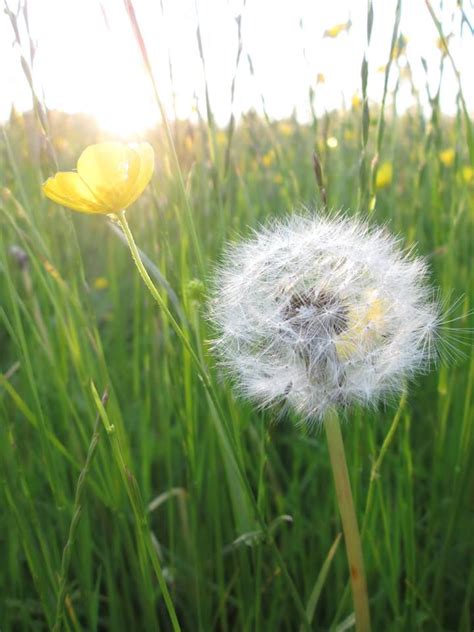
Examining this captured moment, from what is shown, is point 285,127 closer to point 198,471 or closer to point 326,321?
point 198,471

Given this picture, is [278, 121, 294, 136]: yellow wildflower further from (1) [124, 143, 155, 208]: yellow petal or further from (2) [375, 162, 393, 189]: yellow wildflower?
(1) [124, 143, 155, 208]: yellow petal

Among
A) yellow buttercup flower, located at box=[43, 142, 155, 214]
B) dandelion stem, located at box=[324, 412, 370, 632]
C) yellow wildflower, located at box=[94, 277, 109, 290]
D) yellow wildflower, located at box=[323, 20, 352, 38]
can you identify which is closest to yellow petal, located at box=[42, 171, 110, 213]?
yellow buttercup flower, located at box=[43, 142, 155, 214]


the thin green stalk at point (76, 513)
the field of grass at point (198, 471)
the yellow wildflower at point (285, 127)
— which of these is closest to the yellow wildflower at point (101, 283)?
the field of grass at point (198, 471)

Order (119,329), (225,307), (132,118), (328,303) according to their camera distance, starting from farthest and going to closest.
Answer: (119,329), (132,118), (225,307), (328,303)

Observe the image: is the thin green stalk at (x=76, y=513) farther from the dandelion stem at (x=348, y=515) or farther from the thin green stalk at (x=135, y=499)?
the dandelion stem at (x=348, y=515)

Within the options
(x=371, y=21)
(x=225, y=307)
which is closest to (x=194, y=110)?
(x=371, y=21)

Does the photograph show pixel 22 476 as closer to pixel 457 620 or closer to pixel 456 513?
pixel 456 513
